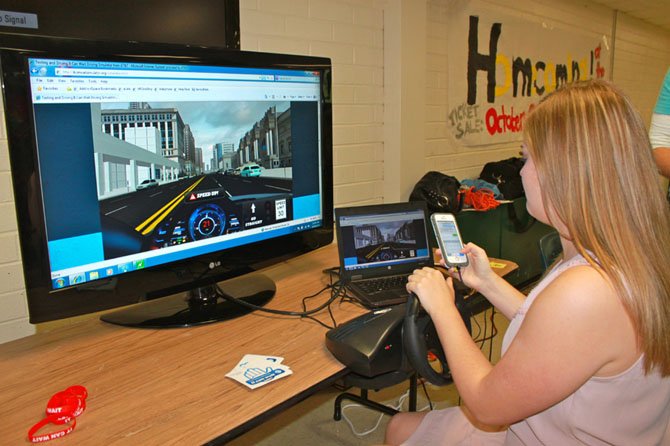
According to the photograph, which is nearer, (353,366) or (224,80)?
(353,366)

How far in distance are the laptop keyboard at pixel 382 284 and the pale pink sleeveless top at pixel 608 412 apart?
0.56m

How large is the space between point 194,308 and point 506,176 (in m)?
2.98

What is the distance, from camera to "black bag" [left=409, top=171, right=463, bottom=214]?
315cm

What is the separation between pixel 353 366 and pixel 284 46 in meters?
1.82

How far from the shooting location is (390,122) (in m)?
3.08

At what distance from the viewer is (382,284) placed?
1.53 m

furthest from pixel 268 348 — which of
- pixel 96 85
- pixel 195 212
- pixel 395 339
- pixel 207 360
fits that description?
pixel 96 85

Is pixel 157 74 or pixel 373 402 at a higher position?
pixel 157 74

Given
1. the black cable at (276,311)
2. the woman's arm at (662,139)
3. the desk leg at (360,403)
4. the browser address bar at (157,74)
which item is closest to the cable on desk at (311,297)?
the black cable at (276,311)

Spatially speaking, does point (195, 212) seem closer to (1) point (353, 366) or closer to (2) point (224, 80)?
(2) point (224, 80)

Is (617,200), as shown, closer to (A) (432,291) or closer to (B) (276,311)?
(A) (432,291)

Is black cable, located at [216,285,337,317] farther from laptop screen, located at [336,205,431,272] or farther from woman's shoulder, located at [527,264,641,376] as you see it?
woman's shoulder, located at [527,264,641,376]

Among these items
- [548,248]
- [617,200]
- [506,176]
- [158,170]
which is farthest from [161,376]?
[506,176]

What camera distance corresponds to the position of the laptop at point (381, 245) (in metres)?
1.56
